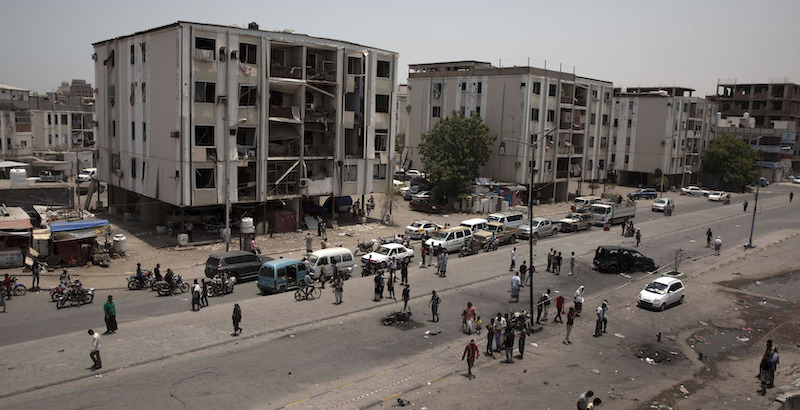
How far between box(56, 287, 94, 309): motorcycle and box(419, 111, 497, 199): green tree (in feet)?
111

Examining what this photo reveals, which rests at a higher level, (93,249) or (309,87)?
(309,87)

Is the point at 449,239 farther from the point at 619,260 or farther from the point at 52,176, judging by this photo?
the point at 52,176

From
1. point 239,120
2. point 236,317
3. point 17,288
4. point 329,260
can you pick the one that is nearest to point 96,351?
point 236,317

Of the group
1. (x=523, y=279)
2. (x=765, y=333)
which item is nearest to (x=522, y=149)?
(x=523, y=279)

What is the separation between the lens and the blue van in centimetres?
2848

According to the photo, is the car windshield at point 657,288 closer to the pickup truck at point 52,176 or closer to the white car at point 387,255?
the white car at point 387,255

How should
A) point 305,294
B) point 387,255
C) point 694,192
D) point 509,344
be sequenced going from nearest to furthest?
1. point 509,344
2. point 305,294
3. point 387,255
4. point 694,192

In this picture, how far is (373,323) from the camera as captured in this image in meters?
24.7

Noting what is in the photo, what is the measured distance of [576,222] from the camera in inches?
1905

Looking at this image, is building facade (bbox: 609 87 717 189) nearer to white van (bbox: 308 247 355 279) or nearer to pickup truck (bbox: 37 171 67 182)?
white van (bbox: 308 247 355 279)

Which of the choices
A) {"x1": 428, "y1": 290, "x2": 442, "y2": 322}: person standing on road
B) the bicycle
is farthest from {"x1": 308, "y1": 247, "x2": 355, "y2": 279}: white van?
{"x1": 428, "y1": 290, "x2": 442, "y2": 322}: person standing on road

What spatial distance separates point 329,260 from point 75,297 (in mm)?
11760

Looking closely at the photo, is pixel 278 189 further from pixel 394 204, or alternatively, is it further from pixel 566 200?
pixel 566 200

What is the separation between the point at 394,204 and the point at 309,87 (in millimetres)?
17280
